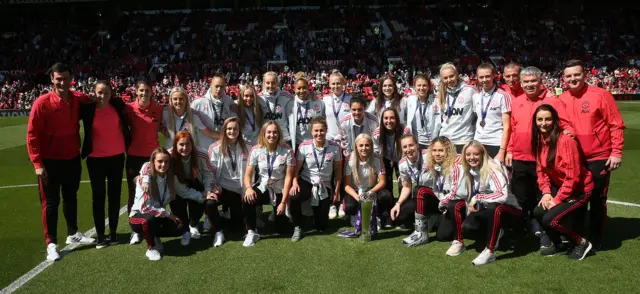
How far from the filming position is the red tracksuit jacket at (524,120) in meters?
5.09

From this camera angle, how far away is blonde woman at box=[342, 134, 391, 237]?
18.7ft

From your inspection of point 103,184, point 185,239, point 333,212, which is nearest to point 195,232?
point 185,239

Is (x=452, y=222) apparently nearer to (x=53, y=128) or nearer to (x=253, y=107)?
(x=253, y=107)

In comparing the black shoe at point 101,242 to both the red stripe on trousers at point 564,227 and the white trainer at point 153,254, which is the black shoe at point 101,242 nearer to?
the white trainer at point 153,254

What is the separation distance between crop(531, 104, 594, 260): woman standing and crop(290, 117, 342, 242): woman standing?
7.15ft

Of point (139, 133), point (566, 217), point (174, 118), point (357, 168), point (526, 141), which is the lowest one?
point (566, 217)

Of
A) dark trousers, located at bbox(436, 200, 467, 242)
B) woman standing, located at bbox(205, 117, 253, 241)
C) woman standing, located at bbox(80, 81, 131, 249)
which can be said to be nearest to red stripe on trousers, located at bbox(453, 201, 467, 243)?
dark trousers, located at bbox(436, 200, 467, 242)

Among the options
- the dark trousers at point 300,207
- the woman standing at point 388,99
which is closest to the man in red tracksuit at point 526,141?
the woman standing at point 388,99

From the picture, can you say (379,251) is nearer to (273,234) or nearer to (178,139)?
(273,234)

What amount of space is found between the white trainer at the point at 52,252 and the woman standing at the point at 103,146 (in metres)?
0.42

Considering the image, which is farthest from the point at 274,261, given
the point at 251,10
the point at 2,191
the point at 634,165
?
the point at 251,10

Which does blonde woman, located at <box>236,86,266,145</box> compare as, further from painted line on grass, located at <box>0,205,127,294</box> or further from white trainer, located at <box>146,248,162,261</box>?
painted line on grass, located at <box>0,205,127,294</box>

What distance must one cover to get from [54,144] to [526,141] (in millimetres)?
4725

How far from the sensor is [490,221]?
4773mm
